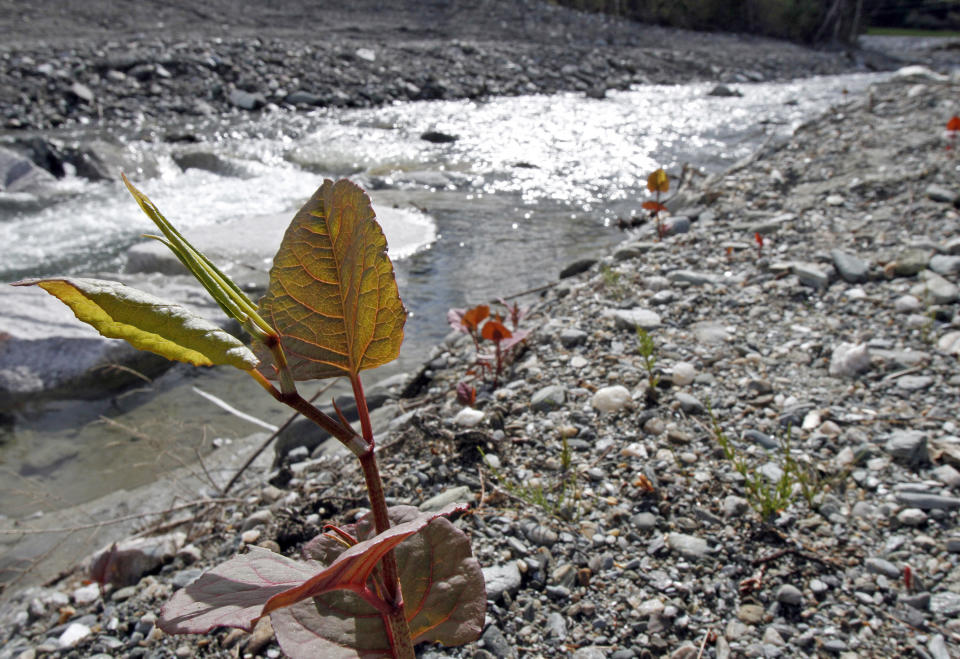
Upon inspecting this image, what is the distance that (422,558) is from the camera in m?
0.94

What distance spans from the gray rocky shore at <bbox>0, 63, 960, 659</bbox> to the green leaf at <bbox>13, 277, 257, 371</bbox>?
1057 millimetres

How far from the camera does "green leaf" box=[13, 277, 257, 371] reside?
624 mm

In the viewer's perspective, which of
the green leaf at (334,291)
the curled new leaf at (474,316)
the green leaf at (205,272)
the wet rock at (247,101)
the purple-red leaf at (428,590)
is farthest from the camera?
the wet rock at (247,101)

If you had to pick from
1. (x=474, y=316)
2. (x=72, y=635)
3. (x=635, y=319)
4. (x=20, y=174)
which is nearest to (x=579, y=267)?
(x=635, y=319)

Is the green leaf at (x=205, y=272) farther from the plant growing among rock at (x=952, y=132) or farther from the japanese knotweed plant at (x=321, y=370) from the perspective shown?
the plant growing among rock at (x=952, y=132)

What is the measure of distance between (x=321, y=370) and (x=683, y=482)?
149cm

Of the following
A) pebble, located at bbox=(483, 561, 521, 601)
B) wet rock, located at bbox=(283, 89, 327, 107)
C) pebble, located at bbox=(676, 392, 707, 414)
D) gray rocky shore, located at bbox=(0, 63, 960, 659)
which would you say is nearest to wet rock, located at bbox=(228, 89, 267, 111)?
wet rock, located at bbox=(283, 89, 327, 107)

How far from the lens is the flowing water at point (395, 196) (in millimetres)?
3576

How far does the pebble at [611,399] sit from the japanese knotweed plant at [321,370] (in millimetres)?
1523

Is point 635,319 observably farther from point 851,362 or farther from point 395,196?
point 395,196

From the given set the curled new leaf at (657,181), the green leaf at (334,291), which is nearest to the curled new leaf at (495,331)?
the green leaf at (334,291)

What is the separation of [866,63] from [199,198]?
75.3 feet

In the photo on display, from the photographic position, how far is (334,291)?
754 mm

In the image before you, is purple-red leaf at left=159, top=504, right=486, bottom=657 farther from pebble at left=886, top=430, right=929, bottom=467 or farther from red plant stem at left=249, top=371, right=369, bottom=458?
pebble at left=886, top=430, right=929, bottom=467
